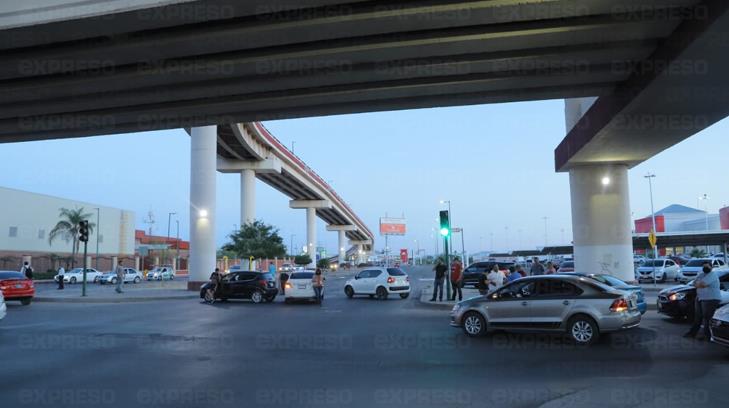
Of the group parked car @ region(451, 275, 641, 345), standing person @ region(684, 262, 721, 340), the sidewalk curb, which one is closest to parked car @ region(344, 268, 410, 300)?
the sidewalk curb

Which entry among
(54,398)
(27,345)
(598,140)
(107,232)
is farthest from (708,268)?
(107,232)

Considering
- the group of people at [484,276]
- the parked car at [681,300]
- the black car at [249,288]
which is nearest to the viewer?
the parked car at [681,300]

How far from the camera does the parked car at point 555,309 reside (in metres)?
11.7

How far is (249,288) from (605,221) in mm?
15339

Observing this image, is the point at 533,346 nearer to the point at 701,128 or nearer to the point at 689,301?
the point at 689,301

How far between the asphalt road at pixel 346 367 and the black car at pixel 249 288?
8.95 m

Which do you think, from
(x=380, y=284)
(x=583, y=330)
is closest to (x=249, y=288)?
(x=380, y=284)

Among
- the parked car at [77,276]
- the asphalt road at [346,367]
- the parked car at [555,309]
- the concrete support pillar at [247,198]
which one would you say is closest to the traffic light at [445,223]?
the asphalt road at [346,367]

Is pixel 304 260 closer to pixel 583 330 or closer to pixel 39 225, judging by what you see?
pixel 39 225

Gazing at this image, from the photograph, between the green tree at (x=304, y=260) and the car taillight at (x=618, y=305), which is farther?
the green tree at (x=304, y=260)

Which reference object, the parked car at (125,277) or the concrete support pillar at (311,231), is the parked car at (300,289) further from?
the concrete support pillar at (311,231)

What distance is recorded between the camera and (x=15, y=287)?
24422 mm

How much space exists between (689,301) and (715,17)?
7963 millimetres

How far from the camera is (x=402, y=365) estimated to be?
9.90 metres
